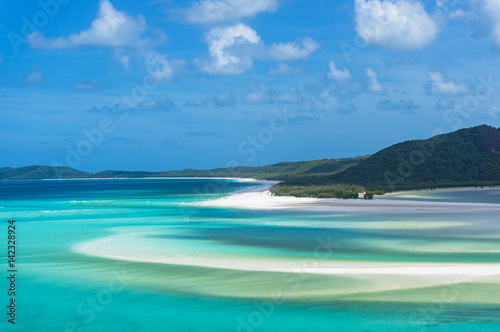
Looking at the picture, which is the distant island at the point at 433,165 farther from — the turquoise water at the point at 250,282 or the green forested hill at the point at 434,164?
the turquoise water at the point at 250,282

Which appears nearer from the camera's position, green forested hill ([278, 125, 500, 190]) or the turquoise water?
the turquoise water

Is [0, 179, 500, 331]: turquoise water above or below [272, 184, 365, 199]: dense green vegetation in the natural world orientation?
below

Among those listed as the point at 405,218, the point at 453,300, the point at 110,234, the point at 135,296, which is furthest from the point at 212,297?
the point at 405,218

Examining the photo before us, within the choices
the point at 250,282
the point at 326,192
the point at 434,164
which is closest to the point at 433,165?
the point at 434,164

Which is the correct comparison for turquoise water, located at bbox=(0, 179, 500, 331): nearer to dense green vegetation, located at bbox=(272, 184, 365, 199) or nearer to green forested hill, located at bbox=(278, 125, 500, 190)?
dense green vegetation, located at bbox=(272, 184, 365, 199)

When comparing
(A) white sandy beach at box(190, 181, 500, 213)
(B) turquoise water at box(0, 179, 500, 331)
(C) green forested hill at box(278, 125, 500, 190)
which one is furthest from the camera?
(C) green forested hill at box(278, 125, 500, 190)

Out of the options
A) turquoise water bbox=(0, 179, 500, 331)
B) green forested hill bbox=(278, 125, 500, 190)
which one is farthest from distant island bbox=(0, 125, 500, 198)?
turquoise water bbox=(0, 179, 500, 331)

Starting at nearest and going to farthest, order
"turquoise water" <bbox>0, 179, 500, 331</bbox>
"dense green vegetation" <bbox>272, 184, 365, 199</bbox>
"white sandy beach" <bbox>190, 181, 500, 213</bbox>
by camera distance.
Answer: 1. "turquoise water" <bbox>0, 179, 500, 331</bbox>
2. "white sandy beach" <bbox>190, 181, 500, 213</bbox>
3. "dense green vegetation" <bbox>272, 184, 365, 199</bbox>

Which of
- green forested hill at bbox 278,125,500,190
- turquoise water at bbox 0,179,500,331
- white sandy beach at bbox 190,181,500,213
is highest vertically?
green forested hill at bbox 278,125,500,190

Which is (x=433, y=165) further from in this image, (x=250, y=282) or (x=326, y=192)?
(x=250, y=282)
